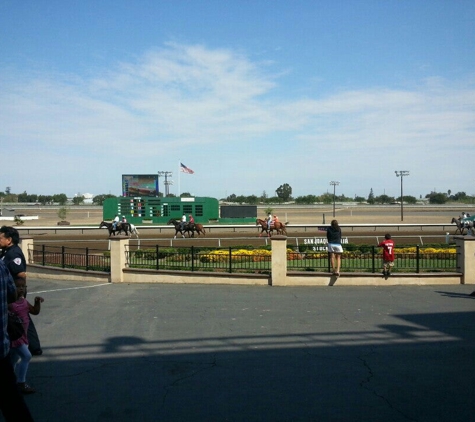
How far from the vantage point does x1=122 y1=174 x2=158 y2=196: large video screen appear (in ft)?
195

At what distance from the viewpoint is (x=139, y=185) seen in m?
59.6

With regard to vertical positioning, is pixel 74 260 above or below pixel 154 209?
below

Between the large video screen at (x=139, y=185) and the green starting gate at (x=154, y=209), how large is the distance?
4504mm

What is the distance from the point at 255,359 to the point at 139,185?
5289 cm

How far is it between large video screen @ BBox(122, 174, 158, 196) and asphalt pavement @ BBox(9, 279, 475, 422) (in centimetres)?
4599

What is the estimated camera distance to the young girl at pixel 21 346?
635cm

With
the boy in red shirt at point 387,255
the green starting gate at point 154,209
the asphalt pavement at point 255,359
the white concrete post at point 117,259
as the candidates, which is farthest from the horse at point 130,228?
the boy in red shirt at point 387,255

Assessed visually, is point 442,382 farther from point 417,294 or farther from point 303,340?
point 417,294

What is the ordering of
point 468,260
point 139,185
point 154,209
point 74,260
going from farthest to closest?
point 139,185, point 154,209, point 74,260, point 468,260

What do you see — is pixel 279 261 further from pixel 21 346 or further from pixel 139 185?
pixel 139 185

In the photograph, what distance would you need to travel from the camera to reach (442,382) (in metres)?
7.12

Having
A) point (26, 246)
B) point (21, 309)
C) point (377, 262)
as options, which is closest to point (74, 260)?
point (26, 246)

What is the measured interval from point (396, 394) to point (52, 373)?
186 inches

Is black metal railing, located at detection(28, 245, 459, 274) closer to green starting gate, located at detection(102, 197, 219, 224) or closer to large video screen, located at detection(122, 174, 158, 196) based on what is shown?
green starting gate, located at detection(102, 197, 219, 224)
